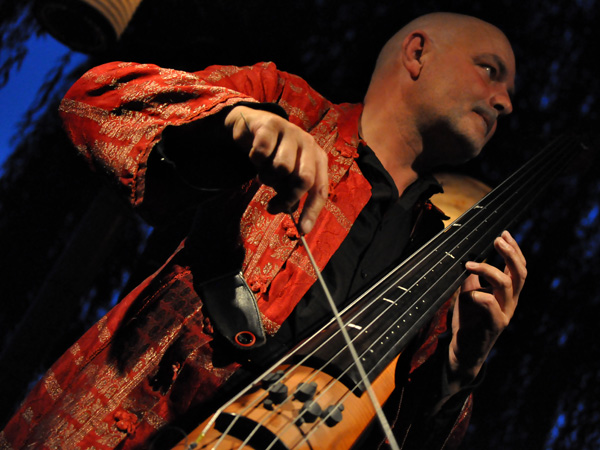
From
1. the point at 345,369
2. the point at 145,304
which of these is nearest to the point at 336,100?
the point at 145,304

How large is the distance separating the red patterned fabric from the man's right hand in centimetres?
9

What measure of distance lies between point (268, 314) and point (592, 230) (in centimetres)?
152

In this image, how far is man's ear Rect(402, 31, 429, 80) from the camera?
1055 mm

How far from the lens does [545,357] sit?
1.52 meters

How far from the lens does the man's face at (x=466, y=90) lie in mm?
989

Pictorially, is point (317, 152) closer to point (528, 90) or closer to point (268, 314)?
point (268, 314)

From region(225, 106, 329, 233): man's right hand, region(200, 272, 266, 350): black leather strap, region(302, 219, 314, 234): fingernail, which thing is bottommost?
region(200, 272, 266, 350): black leather strap

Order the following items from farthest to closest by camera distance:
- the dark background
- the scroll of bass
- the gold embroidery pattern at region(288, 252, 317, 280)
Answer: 1. the dark background
2. the gold embroidery pattern at region(288, 252, 317, 280)
3. the scroll of bass

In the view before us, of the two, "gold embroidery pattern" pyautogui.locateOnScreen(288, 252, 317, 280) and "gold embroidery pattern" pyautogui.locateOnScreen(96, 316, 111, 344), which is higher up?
"gold embroidery pattern" pyautogui.locateOnScreen(96, 316, 111, 344)

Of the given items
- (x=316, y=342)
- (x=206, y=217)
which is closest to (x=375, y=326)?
(x=316, y=342)

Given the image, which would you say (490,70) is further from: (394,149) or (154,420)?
(154,420)

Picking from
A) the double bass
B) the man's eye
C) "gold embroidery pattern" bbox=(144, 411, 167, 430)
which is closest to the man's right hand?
the double bass

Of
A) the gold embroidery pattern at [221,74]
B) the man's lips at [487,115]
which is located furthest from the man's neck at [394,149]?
the gold embroidery pattern at [221,74]

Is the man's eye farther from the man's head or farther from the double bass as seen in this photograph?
the double bass
